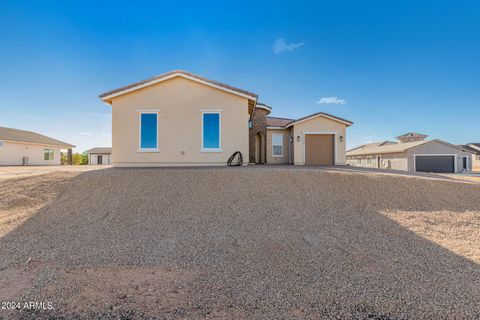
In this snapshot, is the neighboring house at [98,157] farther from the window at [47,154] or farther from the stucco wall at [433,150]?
the stucco wall at [433,150]

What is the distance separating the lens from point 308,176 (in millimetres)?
8102

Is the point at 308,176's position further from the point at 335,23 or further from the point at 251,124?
the point at 335,23

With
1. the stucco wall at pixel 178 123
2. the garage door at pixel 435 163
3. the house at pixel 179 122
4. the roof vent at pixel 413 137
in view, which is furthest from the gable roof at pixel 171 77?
the roof vent at pixel 413 137

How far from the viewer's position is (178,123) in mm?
11477

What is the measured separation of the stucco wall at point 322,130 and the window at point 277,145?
1764 mm

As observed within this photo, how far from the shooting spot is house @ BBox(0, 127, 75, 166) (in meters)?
23.5

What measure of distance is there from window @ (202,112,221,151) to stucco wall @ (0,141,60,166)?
2554 cm

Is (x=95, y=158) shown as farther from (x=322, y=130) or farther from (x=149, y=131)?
(x=322, y=130)

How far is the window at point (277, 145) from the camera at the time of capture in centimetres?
1748

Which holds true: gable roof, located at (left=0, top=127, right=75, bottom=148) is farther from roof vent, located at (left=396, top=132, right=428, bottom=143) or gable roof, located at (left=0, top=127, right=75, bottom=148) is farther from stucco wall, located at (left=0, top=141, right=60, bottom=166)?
roof vent, located at (left=396, top=132, right=428, bottom=143)

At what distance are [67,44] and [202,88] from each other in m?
8.35

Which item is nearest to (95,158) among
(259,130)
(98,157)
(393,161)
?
(98,157)

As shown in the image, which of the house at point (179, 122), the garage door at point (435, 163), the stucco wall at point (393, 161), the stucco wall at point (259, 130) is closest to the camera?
the house at point (179, 122)

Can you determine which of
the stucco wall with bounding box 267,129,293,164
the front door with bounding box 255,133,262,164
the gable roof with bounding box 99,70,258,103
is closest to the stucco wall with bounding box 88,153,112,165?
the gable roof with bounding box 99,70,258,103
